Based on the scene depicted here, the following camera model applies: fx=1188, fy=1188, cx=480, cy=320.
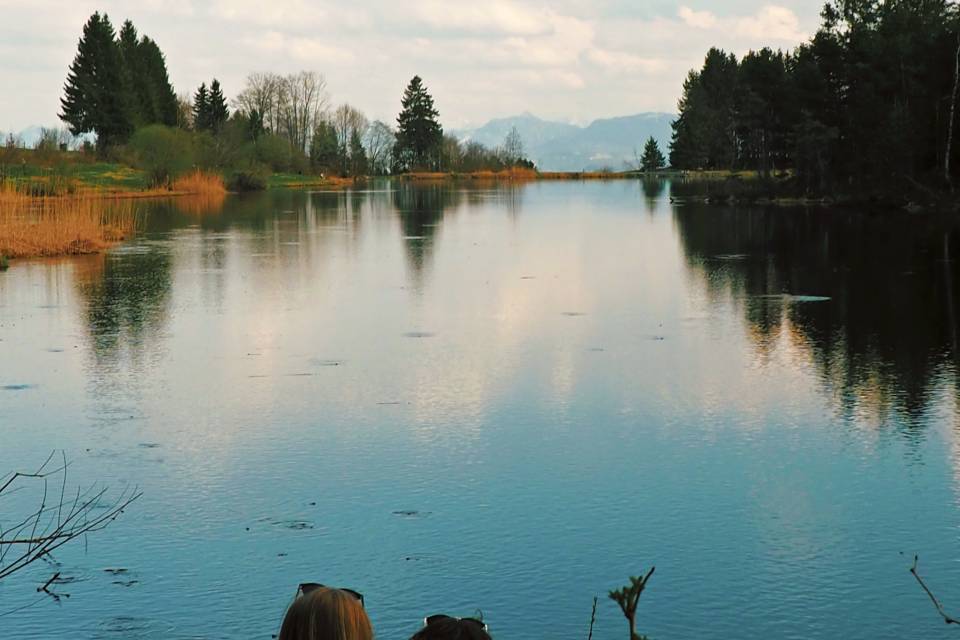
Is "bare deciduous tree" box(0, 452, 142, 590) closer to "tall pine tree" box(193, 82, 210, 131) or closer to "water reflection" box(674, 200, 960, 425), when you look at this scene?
"water reflection" box(674, 200, 960, 425)

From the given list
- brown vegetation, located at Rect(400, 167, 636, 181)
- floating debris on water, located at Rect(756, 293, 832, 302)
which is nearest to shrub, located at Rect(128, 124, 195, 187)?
brown vegetation, located at Rect(400, 167, 636, 181)

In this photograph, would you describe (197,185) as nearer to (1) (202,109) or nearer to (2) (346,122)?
(1) (202,109)

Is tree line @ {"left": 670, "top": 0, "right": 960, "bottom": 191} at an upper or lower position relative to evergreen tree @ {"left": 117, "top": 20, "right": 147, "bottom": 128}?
lower

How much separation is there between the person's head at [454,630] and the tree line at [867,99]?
46122mm

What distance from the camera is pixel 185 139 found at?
81.2 metres

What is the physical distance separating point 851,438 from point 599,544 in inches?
147

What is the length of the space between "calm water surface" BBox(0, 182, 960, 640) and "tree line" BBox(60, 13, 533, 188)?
62.4 m

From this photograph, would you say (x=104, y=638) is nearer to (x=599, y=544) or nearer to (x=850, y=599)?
(x=599, y=544)

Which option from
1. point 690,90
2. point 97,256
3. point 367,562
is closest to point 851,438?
point 367,562

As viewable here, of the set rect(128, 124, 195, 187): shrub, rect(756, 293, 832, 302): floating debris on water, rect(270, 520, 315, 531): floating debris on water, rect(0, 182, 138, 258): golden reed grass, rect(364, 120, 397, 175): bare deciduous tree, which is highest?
rect(364, 120, 397, 175): bare deciduous tree

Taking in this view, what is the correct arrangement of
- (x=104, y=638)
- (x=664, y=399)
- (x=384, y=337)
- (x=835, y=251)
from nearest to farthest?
1. (x=104, y=638)
2. (x=664, y=399)
3. (x=384, y=337)
4. (x=835, y=251)

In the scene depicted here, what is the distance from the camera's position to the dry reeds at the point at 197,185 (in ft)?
254

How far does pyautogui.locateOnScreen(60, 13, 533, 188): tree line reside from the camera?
87.2m

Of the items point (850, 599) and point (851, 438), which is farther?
point (851, 438)
